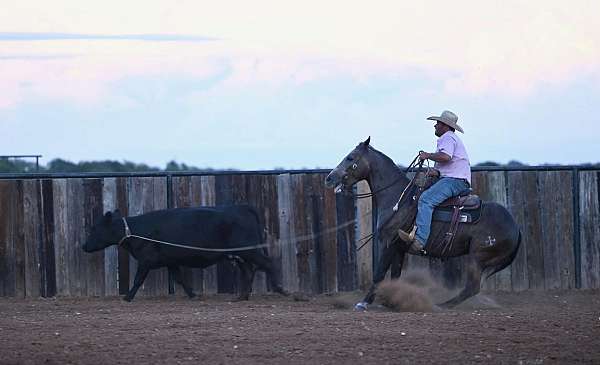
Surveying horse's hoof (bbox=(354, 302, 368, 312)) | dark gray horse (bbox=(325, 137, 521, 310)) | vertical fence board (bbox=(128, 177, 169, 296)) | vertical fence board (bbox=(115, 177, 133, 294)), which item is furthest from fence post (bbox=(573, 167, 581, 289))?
vertical fence board (bbox=(115, 177, 133, 294))

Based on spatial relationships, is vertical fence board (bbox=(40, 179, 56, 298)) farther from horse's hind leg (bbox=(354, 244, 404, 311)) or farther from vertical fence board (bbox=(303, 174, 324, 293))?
horse's hind leg (bbox=(354, 244, 404, 311))

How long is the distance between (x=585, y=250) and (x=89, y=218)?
7.96 metres

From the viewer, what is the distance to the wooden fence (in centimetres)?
1592

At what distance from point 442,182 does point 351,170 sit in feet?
4.48

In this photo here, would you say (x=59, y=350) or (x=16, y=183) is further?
(x=16, y=183)

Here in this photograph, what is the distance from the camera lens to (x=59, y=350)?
9.41 metres

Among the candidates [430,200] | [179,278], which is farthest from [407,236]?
[179,278]

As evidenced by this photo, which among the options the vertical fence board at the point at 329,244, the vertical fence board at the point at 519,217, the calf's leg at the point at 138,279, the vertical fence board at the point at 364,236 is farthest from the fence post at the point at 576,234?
the calf's leg at the point at 138,279

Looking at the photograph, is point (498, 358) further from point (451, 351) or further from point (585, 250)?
point (585, 250)

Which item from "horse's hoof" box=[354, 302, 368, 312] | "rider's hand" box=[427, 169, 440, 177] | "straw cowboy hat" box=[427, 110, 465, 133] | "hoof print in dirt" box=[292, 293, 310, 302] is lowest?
"hoof print in dirt" box=[292, 293, 310, 302]

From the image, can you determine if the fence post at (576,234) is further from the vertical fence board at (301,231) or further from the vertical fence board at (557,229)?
the vertical fence board at (301,231)

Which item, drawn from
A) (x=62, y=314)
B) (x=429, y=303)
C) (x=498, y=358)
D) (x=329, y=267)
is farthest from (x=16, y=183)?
(x=498, y=358)

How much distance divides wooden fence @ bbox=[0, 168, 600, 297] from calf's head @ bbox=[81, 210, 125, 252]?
1.73ft

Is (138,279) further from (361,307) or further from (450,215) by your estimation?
(450,215)
